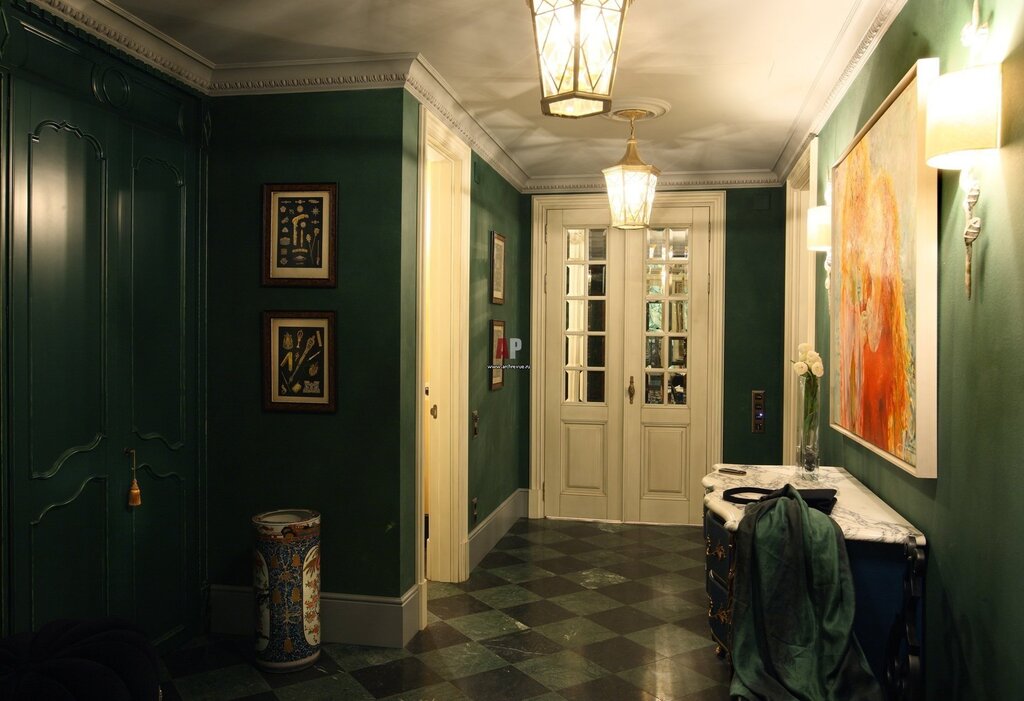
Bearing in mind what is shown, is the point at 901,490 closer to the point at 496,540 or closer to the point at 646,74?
the point at 646,74

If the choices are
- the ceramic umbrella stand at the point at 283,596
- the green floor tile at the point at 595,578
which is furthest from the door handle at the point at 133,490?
the green floor tile at the point at 595,578

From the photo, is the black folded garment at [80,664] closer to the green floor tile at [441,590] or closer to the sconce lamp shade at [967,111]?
the sconce lamp shade at [967,111]

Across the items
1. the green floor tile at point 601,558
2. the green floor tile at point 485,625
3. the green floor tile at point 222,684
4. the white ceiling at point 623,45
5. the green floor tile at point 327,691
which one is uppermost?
the white ceiling at point 623,45

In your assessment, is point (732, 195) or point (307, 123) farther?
point (732, 195)

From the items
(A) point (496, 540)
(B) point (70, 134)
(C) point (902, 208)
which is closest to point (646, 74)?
(C) point (902, 208)

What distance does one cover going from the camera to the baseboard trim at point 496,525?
5.07m

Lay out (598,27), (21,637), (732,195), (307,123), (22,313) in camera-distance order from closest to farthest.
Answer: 1. (598,27)
2. (21,637)
3. (22,313)
4. (307,123)
5. (732,195)

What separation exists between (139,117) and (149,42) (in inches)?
12.1

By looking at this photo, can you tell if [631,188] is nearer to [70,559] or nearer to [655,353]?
[655,353]

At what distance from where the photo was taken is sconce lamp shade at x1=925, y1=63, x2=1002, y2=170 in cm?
193

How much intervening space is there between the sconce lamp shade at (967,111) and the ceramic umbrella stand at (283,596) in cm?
281

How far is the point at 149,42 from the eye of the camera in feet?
10.9

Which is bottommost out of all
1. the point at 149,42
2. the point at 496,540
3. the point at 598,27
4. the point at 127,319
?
the point at 496,540

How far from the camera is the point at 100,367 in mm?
3115
